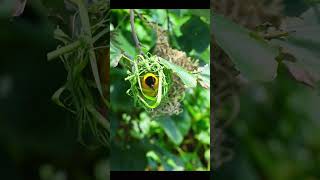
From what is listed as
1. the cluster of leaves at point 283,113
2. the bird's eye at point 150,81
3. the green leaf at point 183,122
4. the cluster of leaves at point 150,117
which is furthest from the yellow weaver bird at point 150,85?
the green leaf at point 183,122

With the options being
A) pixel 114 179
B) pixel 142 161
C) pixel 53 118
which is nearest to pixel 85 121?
pixel 53 118

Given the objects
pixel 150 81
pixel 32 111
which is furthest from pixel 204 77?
pixel 32 111

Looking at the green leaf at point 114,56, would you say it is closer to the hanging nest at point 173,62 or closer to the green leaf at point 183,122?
the hanging nest at point 173,62

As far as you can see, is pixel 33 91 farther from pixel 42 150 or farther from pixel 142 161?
pixel 142 161

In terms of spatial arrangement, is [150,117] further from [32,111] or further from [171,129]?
[32,111]

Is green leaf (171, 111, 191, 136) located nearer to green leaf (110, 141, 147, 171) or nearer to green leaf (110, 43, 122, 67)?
green leaf (110, 141, 147, 171)

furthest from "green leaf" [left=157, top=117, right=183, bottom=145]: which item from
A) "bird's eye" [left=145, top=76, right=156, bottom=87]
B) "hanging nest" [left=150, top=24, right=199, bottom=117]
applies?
"bird's eye" [left=145, top=76, right=156, bottom=87]

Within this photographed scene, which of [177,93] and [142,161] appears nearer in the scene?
[177,93]
